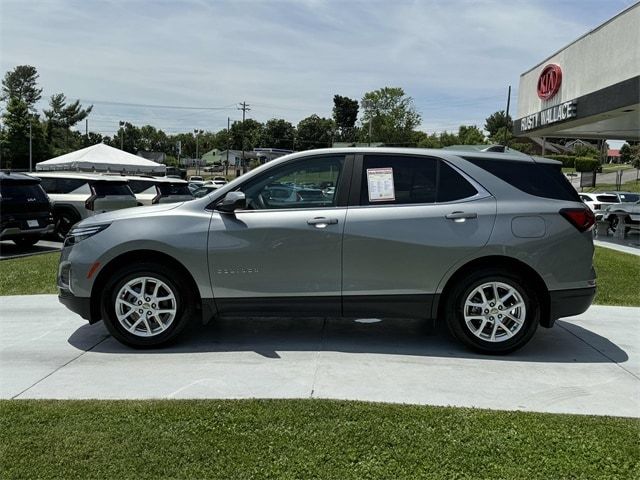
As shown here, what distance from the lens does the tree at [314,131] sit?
391ft

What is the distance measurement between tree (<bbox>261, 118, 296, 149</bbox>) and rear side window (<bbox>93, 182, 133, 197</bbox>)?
10532 centimetres

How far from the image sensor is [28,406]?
3.64 metres

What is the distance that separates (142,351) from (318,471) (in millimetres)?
2525

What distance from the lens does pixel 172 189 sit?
16625 millimetres

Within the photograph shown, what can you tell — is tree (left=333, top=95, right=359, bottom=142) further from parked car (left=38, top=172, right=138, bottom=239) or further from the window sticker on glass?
the window sticker on glass

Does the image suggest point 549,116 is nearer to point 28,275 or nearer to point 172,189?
point 172,189

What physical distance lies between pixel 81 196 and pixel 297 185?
11.6 metres

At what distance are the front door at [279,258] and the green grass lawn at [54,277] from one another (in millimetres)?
3933

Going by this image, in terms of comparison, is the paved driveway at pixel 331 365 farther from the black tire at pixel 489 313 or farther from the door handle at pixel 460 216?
the door handle at pixel 460 216

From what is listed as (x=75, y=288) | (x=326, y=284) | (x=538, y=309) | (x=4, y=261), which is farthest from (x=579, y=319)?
(x=4, y=261)

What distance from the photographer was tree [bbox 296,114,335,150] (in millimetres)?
119125

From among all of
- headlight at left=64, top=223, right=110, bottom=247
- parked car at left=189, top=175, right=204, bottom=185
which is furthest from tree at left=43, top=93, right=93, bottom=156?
headlight at left=64, top=223, right=110, bottom=247

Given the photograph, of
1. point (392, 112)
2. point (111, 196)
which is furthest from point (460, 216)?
point (392, 112)

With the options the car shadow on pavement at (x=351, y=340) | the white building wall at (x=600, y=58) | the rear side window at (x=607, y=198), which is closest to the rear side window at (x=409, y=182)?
the car shadow on pavement at (x=351, y=340)
